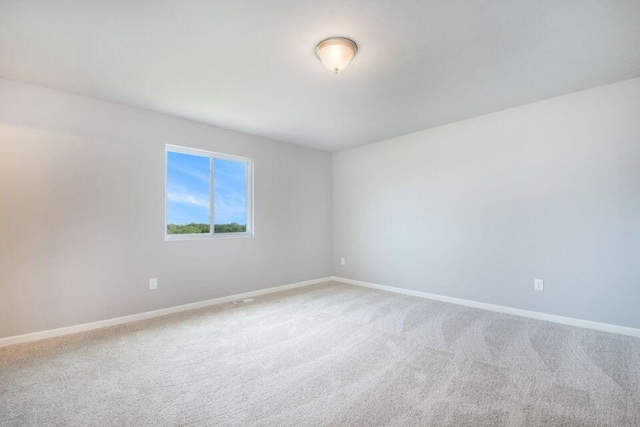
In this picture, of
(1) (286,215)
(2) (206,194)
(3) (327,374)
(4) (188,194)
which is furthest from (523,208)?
(4) (188,194)

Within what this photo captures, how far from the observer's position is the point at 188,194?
3.86 metres

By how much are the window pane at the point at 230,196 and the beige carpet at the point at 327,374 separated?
1.39 m

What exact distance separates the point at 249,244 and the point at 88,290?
1909 mm

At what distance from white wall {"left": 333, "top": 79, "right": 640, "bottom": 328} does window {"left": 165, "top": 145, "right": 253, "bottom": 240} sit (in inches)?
82.7

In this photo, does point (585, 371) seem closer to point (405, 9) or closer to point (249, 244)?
point (405, 9)

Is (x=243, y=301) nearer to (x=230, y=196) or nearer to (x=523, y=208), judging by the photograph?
(x=230, y=196)

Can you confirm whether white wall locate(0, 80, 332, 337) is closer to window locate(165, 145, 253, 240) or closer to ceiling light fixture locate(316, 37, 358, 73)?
window locate(165, 145, 253, 240)

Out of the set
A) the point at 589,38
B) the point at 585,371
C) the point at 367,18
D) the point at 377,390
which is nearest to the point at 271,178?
the point at 367,18

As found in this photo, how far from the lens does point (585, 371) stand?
6.92 ft

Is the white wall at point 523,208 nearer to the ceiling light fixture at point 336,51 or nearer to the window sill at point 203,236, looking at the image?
the window sill at point 203,236

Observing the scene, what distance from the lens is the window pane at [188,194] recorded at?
12.1 ft

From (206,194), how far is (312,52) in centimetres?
247

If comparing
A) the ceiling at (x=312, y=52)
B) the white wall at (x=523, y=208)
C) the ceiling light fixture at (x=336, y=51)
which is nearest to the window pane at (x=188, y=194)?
the ceiling at (x=312, y=52)

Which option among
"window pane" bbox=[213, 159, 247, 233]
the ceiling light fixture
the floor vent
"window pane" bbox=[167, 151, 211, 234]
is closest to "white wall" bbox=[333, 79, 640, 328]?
the floor vent
